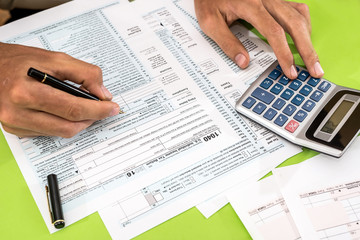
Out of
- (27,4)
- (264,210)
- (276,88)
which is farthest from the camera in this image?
(27,4)

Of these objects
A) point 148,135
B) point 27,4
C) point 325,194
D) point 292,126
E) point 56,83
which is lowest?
point 325,194

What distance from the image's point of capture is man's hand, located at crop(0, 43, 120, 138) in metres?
0.51

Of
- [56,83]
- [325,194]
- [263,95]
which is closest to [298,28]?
[263,95]

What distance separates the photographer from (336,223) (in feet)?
1.58

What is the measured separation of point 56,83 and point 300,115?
38 centimetres

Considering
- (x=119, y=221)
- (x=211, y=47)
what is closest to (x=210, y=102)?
(x=211, y=47)

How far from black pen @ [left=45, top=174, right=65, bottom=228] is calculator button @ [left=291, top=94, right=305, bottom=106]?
390mm

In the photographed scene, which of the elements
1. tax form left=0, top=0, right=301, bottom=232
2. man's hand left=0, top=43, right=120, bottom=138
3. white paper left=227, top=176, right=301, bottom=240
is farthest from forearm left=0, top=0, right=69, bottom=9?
white paper left=227, top=176, right=301, bottom=240

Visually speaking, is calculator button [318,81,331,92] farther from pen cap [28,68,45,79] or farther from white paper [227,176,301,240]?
pen cap [28,68,45,79]

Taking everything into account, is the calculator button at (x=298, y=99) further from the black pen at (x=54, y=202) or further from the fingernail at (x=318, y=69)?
the black pen at (x=54, y=202)

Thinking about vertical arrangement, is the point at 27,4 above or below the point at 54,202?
above

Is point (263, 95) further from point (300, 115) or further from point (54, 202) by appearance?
point (54, 202)

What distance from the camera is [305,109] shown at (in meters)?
0.57

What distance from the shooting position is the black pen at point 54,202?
49cm
